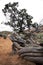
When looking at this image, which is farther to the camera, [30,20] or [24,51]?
[30,20]

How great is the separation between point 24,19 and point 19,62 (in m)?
14.5

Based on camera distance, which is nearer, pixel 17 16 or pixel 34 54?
pixel 34 54

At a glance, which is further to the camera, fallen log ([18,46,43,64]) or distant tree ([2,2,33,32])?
distant tree ([2,2,33,32])

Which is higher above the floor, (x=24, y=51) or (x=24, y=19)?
(x=24, y=19)

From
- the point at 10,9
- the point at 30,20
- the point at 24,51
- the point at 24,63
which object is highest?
the point at 10,9

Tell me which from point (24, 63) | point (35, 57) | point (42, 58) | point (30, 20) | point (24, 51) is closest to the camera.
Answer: point (42, 58)

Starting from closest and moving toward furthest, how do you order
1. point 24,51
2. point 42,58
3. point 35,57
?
point 42,58 < point 35,57 < point 24,51

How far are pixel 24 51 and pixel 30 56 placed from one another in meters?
0.80

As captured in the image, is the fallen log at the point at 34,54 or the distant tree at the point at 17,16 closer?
the fallen log at the point at 34,54

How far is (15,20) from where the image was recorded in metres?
27.7

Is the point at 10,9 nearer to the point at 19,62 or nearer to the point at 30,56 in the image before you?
the point at 19,62

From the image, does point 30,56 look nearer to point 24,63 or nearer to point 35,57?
point 35,57

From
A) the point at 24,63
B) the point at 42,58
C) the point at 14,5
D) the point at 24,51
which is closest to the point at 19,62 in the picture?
the point at 24,63

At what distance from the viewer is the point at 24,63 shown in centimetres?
1298
